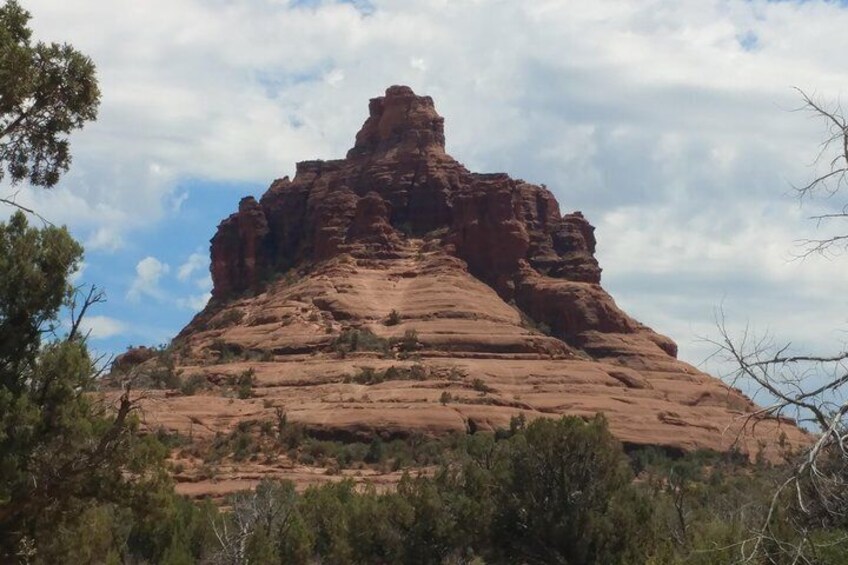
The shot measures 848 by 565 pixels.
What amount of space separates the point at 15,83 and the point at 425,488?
93.9ft

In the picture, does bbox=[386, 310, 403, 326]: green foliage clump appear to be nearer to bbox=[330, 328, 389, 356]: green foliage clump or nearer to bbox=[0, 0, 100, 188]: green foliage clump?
bbox=[330, 328, 389, 356]: green foliage clump

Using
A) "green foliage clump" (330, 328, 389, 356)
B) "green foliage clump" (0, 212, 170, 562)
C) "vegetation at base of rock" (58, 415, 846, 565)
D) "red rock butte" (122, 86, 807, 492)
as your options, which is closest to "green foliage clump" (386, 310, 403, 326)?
"red rock butte" (122, 86, 807, 492)

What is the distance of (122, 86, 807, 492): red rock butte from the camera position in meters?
79.4

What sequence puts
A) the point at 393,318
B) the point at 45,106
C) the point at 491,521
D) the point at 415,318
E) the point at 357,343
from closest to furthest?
the point at 45,106 < the point at 491,521 < the point at 357,343 < the point at 415,318 < the point at 393,318

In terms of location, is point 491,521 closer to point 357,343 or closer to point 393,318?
point 357,343

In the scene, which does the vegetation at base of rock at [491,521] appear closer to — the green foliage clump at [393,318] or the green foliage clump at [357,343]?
the green foliage clump at [357,343]

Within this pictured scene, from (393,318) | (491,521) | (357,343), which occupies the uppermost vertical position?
(393,318)

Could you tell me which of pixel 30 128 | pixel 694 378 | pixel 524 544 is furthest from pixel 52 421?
pixel 694 378

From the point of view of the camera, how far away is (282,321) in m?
101

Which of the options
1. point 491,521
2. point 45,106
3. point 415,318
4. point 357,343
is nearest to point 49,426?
point 45,106

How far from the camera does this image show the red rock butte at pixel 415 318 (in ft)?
260

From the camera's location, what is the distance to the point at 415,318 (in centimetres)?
10062

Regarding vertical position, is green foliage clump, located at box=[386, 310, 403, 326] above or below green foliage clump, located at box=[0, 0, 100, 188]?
above

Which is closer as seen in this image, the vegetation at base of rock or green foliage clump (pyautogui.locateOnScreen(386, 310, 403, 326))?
the vegetation at base of rock
